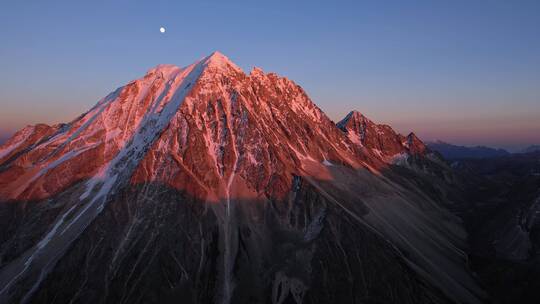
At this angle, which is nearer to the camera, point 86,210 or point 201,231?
point 201,231

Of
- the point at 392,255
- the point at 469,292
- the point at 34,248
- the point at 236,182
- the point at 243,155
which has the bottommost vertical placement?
the point at 469,292

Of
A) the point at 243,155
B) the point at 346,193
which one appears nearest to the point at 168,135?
the point at 243,155

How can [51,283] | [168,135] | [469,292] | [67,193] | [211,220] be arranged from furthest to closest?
1. [168,135]
2. [67,193]
3. [211,220]
4. [469,292]
5. [51,283]

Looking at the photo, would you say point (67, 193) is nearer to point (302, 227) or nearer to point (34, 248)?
point (34, 248)

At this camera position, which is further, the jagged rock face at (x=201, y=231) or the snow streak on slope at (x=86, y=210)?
the snow streak on slope at (x=86, y=210)

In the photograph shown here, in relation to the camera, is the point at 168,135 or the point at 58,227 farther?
the point at 168,135

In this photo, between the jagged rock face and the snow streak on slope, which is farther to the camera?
the snow streak on slope

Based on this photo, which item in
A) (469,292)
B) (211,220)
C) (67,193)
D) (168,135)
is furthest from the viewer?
(168,135)

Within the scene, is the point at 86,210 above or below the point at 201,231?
above
